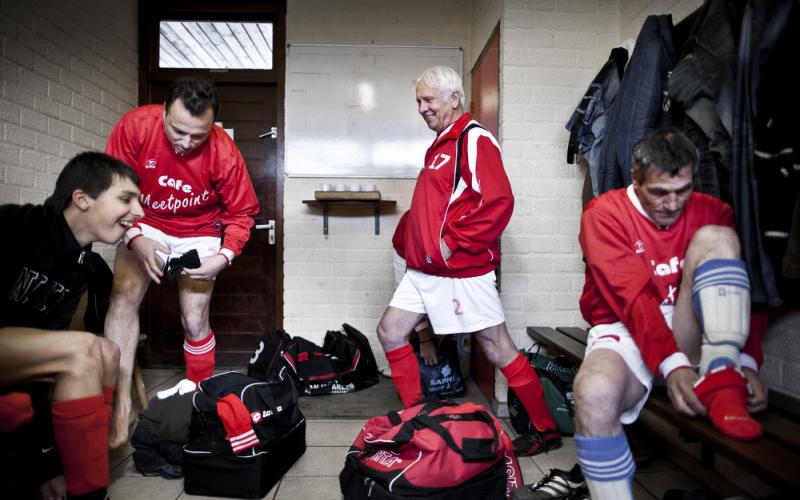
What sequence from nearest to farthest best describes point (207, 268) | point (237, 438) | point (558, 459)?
1. point (237, 438)
2. point (558, 459)
3. point (207, 268)

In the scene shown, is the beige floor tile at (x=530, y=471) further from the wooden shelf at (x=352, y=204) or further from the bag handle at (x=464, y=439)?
the wooden shelf at (x=352, y=204)

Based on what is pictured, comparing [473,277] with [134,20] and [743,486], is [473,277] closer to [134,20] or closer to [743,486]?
[743,486]

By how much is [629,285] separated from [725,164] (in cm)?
48

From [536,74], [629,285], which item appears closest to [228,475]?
[629,285]

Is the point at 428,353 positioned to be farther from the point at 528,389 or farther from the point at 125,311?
the point at 125,311

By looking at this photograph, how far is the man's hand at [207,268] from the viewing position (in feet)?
6.79

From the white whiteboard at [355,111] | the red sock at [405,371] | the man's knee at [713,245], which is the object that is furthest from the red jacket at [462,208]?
the white whiteboard at [355,111]

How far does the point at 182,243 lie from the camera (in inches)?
85.6

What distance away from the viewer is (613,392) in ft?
4.20

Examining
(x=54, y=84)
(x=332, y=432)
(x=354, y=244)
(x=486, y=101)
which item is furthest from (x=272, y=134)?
(x=332, y=432)

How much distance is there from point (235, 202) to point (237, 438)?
1024mm

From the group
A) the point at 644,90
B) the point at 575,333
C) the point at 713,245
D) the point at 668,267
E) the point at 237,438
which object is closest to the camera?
the point at 713,245

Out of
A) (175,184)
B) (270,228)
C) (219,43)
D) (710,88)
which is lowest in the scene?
(270,228)

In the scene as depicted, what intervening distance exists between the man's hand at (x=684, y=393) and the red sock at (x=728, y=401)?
14 millimetres
